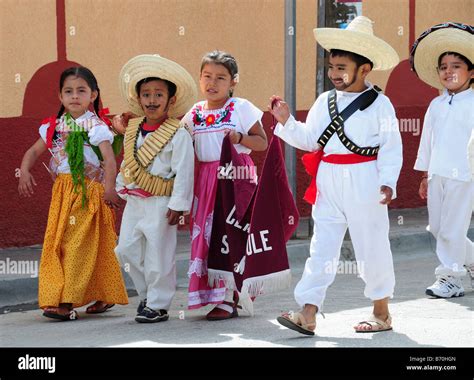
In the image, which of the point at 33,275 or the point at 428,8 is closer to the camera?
the point at 33,275

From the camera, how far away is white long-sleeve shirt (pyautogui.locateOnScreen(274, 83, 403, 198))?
681 cm

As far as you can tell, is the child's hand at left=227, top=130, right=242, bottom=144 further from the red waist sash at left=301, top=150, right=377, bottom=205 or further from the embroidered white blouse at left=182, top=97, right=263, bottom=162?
the red waist sash at left=301, top=150, right=377, bottom=205

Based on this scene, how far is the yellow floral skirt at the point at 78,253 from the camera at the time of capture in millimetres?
7766

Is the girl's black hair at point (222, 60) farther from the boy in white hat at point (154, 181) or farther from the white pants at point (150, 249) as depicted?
the white pants at point (150, 249)

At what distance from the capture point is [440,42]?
8539 mm

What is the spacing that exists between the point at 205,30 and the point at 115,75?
3.96 ft

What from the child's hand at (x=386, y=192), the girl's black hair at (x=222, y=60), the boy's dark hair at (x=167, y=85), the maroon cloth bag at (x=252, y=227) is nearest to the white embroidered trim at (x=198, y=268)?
the maroon cloth bag at (x=252, y=227)

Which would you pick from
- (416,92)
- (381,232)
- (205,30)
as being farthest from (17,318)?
(416,92)

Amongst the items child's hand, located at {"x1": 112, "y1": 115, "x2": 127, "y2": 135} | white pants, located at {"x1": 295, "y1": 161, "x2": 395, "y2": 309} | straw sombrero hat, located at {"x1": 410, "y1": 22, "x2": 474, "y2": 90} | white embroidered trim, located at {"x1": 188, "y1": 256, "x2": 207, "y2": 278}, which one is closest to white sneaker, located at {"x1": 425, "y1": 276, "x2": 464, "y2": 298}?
straw sombrero hat, located at {"x1": 410, "y1": 22, "x2": 474, "y2": 90}

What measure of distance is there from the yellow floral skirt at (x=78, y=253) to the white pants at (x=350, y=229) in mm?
1574

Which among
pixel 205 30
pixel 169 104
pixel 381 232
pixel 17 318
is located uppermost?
pixel 205 30

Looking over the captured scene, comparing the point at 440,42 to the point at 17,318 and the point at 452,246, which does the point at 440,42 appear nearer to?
the point at 452,246

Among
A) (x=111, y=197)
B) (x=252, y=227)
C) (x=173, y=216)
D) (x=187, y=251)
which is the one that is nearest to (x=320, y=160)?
(x=252, y=227)
